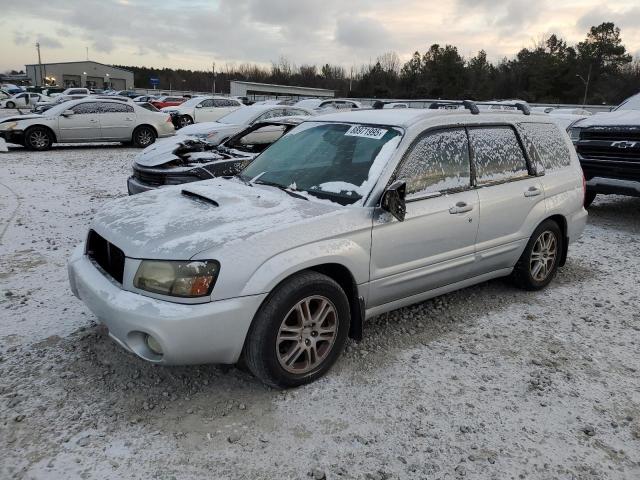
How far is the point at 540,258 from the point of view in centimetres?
485

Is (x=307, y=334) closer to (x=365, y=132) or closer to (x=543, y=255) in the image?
(x=365, y=132)

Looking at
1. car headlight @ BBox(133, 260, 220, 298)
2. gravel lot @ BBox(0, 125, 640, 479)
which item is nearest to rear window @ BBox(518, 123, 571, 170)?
gravel lot @ BBox(0, 125, 640, 479)

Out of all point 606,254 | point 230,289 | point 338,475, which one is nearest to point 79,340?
point 230,289

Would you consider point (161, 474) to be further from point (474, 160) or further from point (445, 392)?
point (474, 160)

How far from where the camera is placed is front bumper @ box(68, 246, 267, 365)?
274cm

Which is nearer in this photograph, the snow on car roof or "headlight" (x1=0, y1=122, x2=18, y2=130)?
the snow on car roof

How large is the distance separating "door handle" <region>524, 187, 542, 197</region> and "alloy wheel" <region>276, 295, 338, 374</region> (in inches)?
88.6

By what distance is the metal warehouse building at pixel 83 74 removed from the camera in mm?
99562

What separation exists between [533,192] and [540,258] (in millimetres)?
697

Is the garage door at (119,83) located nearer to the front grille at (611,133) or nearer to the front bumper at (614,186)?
the front grille at (611,133)

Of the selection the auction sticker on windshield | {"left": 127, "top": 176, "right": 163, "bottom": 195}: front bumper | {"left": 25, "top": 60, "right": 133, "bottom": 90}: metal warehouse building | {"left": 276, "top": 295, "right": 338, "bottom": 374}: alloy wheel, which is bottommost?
A: {"left": 276, "top": 295, "right": 338, "bottom": 374}: alloy wheel

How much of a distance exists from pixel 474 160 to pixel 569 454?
226cm

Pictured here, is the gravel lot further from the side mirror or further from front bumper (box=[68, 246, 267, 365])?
the side mirror

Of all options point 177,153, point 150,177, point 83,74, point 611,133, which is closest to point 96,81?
point 83,74
